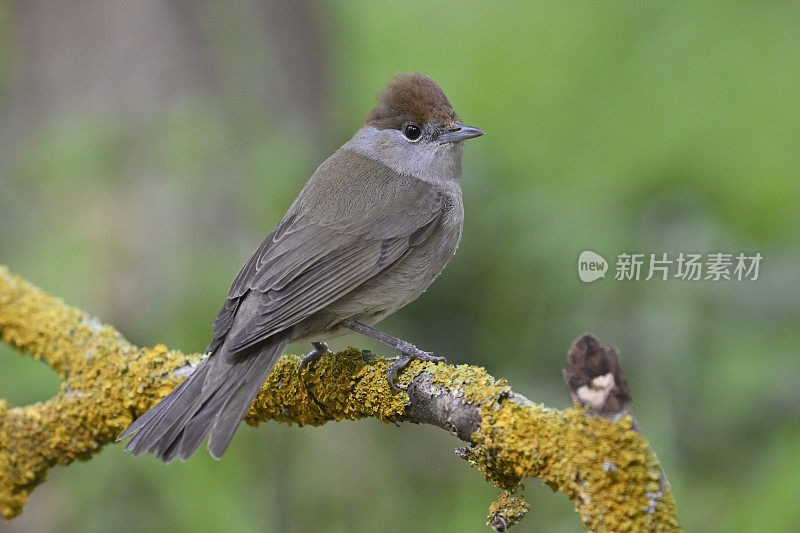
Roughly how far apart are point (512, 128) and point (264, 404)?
9.53ft

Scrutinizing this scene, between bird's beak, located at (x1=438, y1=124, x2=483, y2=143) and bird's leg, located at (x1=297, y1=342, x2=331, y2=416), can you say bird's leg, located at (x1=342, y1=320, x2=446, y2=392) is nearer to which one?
bird's leg, located at (x1=297, y1=342, x2=331, y2=416)

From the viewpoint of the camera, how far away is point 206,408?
2.54 meters

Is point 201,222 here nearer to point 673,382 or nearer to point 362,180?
point 362,180

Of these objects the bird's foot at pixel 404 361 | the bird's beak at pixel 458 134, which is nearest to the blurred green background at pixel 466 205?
the bird's beak at pixel 458 134

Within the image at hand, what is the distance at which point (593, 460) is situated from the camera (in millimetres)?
1753

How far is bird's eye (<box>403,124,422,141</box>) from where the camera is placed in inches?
141

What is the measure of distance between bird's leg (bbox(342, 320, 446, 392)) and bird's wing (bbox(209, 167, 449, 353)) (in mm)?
196

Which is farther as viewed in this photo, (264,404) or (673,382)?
(673,382)

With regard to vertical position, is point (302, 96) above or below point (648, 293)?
above

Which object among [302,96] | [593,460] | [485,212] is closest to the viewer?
[593,460]

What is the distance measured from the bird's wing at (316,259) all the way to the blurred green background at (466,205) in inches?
20.3

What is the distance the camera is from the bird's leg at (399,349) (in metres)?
2.50

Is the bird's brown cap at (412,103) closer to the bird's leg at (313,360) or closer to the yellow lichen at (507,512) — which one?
the bird's leg at (313,360)

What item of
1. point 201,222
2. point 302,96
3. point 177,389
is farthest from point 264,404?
point 302,96
